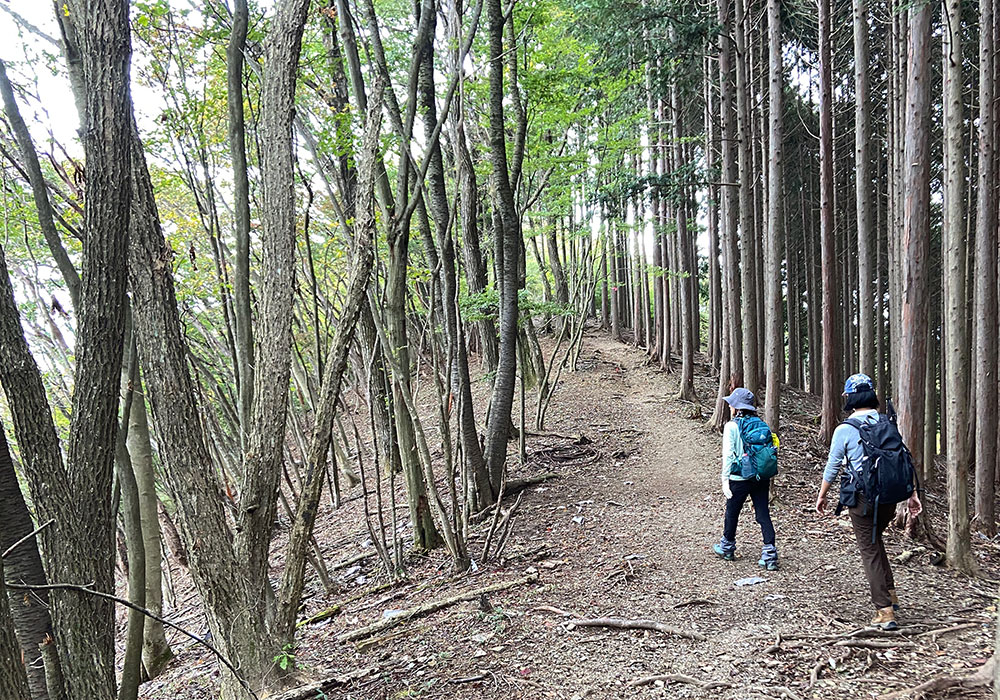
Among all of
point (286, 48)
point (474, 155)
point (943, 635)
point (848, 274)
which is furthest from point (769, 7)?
point (848, 274)

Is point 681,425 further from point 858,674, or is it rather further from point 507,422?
point 858,674

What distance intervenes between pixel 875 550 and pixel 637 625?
2058 mm

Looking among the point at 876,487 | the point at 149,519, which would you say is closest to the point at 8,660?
the point at 149,519

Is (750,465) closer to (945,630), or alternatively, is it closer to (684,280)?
(945,630)

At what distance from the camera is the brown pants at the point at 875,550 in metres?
4.86

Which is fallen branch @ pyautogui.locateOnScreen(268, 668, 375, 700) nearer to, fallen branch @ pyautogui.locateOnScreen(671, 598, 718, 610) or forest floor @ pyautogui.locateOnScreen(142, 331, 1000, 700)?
forest floor @ pyautogui.locateOnScreen(142, 331, 1000, 700)

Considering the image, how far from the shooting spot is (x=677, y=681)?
172 inches

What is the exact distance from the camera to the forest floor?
173 inches

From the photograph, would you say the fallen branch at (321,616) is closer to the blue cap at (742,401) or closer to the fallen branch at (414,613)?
the fallen branch at (414,613)

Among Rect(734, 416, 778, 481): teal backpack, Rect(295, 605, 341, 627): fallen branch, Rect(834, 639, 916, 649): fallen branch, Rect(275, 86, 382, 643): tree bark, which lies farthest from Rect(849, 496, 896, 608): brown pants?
Rect(295, 605, 341, 627): fallen branch

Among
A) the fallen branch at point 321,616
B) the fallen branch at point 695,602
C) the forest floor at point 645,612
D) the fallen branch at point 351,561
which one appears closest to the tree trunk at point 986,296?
the forest floor at point 645,612

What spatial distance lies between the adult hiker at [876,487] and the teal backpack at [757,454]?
1.04 m

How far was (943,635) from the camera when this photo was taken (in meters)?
4.56

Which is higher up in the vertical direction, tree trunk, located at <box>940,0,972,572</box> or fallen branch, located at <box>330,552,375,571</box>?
tree trunk, located at <box>940,0,972,572</box>
